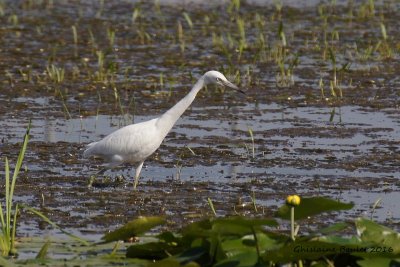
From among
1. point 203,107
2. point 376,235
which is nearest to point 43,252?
point 376,235

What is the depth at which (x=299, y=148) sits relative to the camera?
35.3 feet

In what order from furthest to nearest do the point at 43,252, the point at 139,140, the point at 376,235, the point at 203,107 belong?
the point at 203,107, the point at 139,140, the point at 43,252, the point at 376,235

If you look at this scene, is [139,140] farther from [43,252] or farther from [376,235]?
[376,235]

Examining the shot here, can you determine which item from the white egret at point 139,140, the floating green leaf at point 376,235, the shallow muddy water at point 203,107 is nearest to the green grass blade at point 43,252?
the shallow muddy water at point 203,107

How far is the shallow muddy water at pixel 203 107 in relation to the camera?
29.1 feet

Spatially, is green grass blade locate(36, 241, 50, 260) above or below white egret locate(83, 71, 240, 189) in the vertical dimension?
below

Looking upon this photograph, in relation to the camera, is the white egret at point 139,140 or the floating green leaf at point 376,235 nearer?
the floating green leaf at point 376,235

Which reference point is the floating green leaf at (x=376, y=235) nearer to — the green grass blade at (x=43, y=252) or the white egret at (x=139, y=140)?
the green grass blade at (x=43, y=252)

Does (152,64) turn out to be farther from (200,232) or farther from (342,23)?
(200,232)

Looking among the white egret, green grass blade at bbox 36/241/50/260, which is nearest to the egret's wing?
the white egret

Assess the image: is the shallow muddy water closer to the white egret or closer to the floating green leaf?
the white egret

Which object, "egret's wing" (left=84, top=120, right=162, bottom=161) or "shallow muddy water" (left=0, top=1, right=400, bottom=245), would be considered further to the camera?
"egret's wing" (left=84, top=120, right=162, bottom=161)

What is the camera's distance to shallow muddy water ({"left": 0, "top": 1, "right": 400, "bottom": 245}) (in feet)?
29.1

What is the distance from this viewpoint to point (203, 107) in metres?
12.7
